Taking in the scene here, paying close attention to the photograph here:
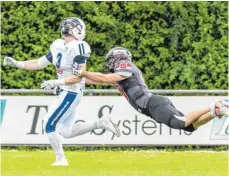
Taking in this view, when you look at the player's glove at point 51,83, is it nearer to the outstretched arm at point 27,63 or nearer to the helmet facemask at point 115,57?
the helmet facemask at point 115,57

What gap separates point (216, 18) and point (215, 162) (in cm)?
515

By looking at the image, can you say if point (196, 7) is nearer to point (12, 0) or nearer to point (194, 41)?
point (194, 41)

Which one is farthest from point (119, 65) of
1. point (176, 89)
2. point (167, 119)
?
point (176, 89)

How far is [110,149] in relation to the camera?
738 inches

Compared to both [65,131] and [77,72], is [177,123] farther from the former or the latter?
[65,131]

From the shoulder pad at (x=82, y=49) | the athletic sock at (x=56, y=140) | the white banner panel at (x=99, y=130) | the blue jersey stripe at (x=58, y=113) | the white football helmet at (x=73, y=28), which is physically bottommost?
the white banner panel at (x=99, y=130)

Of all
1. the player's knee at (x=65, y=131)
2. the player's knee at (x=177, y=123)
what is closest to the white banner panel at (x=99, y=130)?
the player's knee at (x=65, y=131)

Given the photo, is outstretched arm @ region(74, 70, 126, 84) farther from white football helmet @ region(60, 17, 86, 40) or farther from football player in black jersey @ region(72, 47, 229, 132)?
white football helmet @ region(60, 17, 86, 40)

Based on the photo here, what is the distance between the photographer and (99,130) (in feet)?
60.9

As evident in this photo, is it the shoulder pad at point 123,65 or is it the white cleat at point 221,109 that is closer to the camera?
the white cleat at point 221,109

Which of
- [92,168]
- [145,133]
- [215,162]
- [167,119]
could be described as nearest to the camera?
[167,119]

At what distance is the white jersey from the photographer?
1438 cm

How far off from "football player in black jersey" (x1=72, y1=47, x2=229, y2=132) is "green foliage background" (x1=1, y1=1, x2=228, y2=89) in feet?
19.9

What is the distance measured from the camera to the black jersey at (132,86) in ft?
44.9
